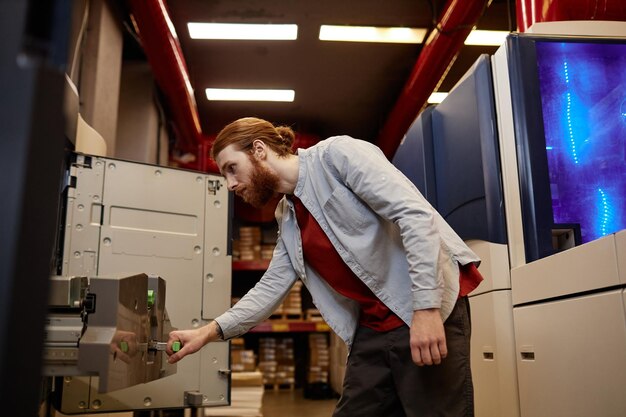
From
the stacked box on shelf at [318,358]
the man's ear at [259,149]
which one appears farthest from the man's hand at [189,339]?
the stacked box on shelf at [318,358]

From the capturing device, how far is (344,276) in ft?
5.31

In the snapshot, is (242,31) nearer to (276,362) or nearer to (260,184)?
(260,184)

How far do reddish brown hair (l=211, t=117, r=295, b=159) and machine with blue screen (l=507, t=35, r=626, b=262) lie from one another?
813mm

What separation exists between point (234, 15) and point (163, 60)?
31.9 inches

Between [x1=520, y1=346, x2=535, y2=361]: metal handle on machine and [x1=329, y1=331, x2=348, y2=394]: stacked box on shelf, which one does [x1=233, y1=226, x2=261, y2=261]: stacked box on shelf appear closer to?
[x1=329, y1=331, x2=348, y2=394]: stacked box on shelf

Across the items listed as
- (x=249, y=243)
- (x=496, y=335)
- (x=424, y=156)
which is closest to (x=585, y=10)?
(x=424, y=156)

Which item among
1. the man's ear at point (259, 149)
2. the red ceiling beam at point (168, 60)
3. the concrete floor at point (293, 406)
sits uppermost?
the red ceiling beam at point (168, 60)

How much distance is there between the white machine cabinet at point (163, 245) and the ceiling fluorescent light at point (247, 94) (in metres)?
3.83

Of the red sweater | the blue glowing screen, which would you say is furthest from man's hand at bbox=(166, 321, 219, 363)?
the blue glowing screen

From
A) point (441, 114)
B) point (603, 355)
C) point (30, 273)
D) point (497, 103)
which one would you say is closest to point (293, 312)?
point (441, 114)

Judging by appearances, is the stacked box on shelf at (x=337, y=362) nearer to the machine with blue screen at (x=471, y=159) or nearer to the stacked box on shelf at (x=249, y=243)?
the stacked box on shelf at (x=249, y=243)

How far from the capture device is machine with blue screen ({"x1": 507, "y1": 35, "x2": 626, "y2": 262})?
1.88 metres

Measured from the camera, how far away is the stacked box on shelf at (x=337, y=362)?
5.23m

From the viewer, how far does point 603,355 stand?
1.40 m
